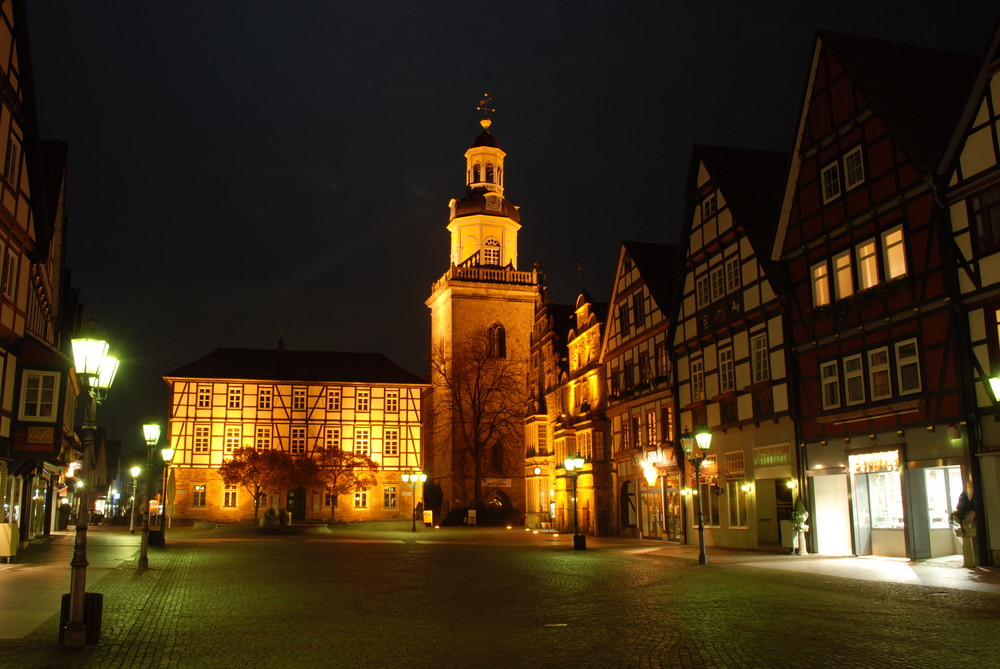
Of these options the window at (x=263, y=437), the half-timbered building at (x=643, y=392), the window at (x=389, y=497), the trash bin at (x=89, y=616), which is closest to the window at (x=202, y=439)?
the window at (x=263, y=437)

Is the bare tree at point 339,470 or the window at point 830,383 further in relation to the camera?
the bare tree at point 339,470

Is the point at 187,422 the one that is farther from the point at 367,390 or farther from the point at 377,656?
the point at 377,656

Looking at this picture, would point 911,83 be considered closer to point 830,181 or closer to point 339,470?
point 830,181

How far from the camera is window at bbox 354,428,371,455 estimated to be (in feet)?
261

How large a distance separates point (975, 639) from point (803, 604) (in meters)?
4.30

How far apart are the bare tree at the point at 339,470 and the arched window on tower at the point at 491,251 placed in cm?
2068

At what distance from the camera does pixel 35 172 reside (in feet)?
99.6

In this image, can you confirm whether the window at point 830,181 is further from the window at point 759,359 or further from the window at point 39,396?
the window at point 39,396

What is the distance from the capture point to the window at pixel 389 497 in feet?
256

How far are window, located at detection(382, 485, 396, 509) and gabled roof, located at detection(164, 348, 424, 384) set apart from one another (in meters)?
9.26

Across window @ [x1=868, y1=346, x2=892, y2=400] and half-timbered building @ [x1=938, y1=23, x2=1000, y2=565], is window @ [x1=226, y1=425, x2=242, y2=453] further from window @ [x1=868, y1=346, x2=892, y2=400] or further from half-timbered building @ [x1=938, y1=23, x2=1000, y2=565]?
half-timbered building @ [x1=938, y1=23, x2=1000, y2=565]

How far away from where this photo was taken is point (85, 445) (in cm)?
1364

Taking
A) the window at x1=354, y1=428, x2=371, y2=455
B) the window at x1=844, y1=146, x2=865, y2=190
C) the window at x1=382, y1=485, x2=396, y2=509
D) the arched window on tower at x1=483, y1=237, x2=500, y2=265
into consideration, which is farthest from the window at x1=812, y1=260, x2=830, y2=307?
the window at x1=354, y1=428, x2=371, y2=455

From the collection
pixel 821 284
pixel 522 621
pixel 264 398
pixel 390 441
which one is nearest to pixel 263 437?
pixel 264 398
